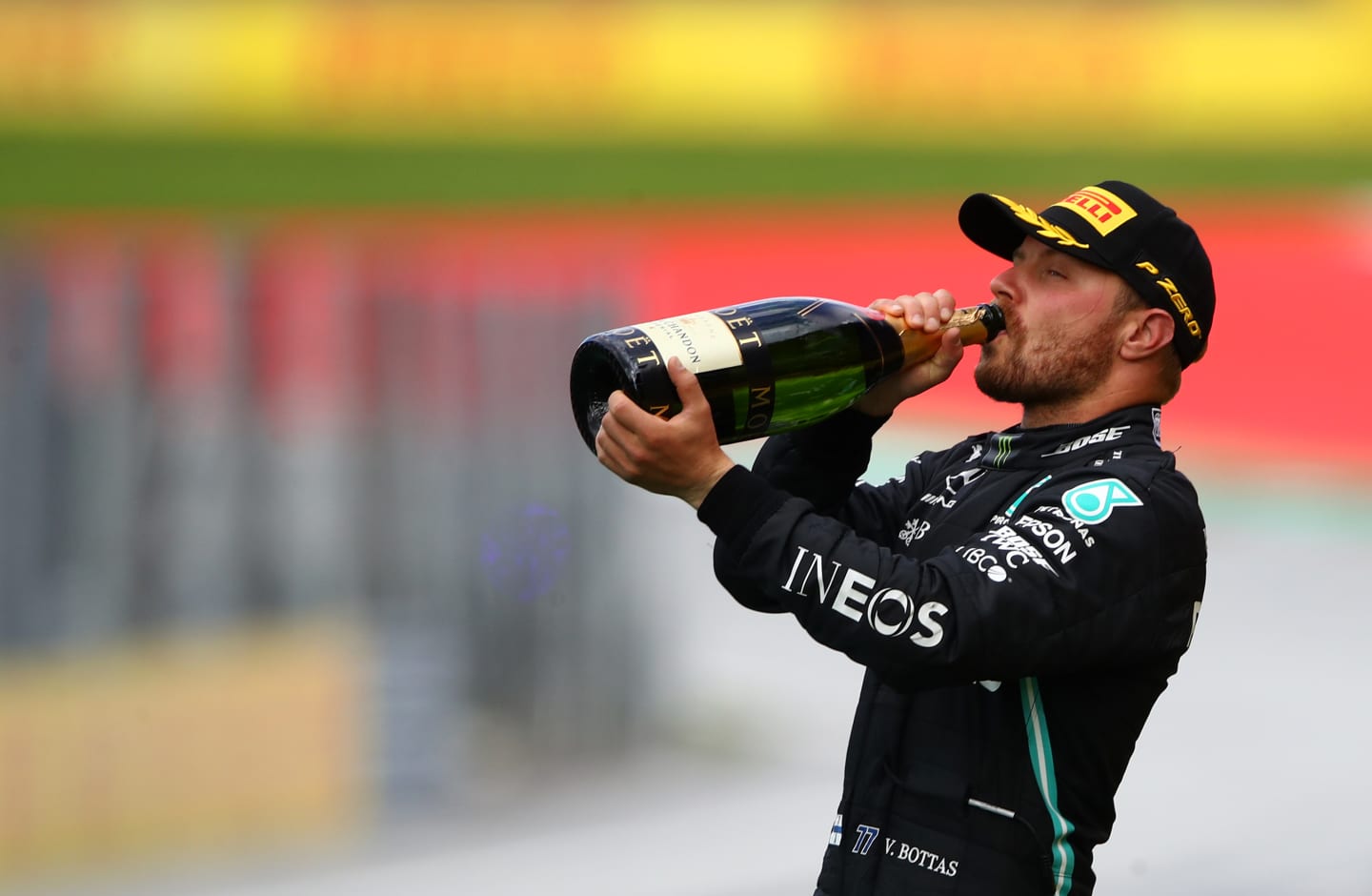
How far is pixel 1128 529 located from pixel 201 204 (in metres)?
6.70

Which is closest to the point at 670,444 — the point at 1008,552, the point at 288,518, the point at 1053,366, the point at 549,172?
the point at 1008,552

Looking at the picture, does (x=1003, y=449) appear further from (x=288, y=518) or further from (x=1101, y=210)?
(x=288, y=518)

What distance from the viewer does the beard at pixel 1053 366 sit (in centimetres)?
274

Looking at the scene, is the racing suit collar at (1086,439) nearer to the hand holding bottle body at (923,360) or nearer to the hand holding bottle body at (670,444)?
the hand holding bottle body at (923,360)

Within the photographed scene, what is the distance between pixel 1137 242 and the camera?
8.99 ft

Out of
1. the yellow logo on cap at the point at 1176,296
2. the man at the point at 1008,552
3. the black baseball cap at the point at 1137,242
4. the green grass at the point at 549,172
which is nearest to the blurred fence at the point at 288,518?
the green grass at the point at 549,172

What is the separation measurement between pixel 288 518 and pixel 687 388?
21.3ft

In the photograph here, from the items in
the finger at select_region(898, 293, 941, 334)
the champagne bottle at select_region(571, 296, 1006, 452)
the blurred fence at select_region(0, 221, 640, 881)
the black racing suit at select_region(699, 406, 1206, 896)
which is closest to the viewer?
the black racing suit at select_region(699, 406, 1206, 896)

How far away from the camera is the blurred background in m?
7.79

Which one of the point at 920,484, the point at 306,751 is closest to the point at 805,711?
the point at 306,751

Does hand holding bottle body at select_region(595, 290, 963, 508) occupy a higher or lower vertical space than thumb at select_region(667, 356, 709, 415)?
lower

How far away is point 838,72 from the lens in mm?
11781

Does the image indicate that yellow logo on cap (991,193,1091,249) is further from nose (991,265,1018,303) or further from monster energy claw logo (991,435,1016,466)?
monster energy claw logo (991,435,1016,466)

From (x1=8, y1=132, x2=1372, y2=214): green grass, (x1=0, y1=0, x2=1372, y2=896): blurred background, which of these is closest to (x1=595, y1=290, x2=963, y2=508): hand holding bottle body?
(x1=0, y1=0, x2=1372, y2=896): blurred background
